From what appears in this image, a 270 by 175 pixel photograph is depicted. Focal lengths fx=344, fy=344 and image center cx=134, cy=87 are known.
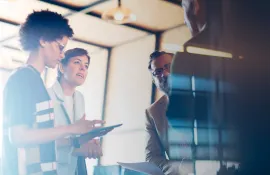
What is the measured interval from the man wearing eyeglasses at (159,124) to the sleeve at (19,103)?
338mm

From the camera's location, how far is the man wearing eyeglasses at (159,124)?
932 millimetres

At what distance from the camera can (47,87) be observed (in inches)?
35.2

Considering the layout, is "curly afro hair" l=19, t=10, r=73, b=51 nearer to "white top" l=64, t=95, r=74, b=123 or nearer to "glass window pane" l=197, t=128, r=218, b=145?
"white top" l=64, t=95, r=74, b=123

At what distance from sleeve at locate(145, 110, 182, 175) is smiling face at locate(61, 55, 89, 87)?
0.74ft

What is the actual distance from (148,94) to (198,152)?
28cm

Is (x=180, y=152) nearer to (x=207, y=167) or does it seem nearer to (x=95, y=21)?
(x=207, y=167)

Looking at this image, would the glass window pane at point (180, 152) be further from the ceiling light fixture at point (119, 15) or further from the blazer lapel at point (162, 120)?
the ceiling light fixture at point (119, 15)

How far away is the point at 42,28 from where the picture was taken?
38.2 inches

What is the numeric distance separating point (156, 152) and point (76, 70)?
13.1 inches

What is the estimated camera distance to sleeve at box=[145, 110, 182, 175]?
36.0 inches

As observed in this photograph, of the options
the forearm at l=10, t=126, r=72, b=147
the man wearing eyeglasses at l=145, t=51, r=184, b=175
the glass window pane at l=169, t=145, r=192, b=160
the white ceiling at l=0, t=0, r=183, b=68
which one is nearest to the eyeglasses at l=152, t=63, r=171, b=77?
the man wearing eyeglasses at l=145, t=51, r=184, b=175

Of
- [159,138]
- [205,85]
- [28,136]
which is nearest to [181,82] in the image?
[205,85]

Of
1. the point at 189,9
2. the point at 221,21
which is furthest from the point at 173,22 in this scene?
the point at 221,21

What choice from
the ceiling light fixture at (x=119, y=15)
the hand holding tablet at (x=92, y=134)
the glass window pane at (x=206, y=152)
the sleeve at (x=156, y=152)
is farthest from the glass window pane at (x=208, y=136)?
the ceiling light fixture at (x=119, y=15)
